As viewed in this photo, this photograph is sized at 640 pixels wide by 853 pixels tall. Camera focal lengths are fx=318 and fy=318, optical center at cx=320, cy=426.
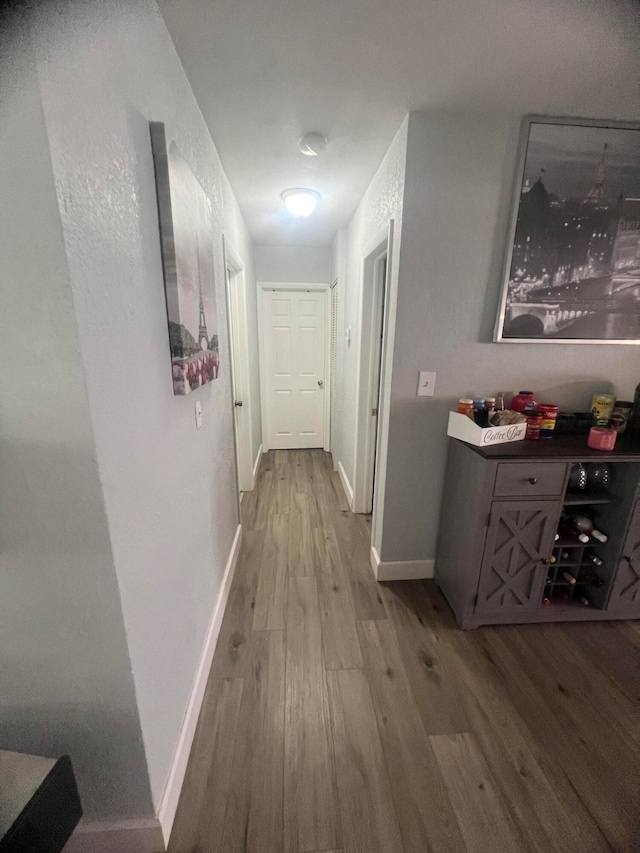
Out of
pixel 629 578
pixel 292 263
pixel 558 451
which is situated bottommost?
pixel 629 578

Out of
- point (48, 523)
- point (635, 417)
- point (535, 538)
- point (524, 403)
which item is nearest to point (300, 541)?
point (535, 538)

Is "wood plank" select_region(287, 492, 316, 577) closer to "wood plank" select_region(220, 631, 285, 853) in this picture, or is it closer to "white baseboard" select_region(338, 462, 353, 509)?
"white baseboard" select_region(338, 462, 353, 509)

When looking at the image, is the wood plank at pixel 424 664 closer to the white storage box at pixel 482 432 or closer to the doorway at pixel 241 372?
the white storage box at pixel 482 432

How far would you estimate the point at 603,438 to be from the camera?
1.42 meters

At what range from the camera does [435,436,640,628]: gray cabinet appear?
142cm

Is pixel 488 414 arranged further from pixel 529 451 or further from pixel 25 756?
pixel 25 756

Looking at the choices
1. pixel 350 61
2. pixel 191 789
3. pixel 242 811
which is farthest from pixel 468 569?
pixel 350 61

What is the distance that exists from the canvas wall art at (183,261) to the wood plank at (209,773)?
123 centimetres

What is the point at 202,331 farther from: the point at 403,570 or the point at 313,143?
the point at 403,570

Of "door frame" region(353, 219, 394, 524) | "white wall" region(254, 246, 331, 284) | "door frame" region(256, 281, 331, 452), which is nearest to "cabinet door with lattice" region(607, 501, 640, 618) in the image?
"door frame" region(353, 219, 394, 524)

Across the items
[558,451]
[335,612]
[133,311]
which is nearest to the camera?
[133,311]

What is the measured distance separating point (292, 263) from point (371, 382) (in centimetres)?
194

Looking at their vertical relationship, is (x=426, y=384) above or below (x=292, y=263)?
below

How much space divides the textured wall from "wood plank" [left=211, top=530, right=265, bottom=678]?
0.22 m
